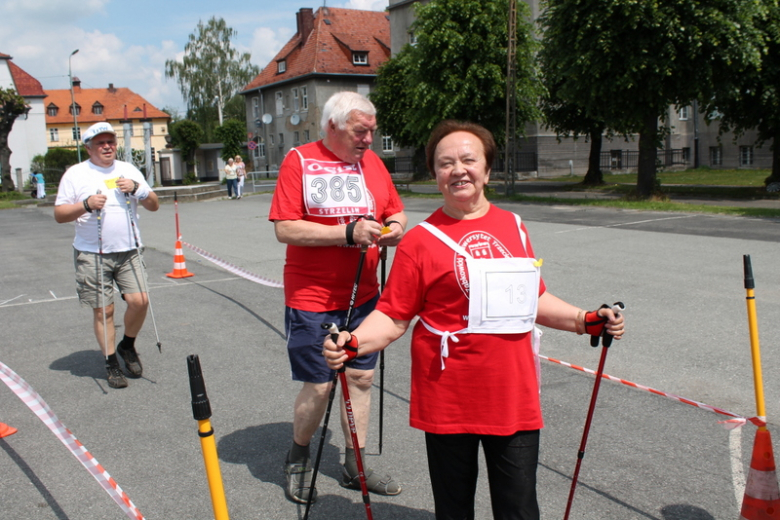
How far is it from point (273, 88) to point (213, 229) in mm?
44237

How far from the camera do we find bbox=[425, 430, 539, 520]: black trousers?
247 centimetres

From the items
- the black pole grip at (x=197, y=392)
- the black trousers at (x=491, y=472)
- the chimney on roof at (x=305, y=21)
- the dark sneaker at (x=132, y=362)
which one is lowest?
the dark sneaker at (x=132, y=362)

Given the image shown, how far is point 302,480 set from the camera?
3.53m

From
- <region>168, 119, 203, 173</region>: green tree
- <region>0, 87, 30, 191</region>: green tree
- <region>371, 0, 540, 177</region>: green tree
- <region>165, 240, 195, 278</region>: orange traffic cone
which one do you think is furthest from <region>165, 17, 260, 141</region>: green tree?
<region>165, 240, 195, 278</region>: orange traffic cone

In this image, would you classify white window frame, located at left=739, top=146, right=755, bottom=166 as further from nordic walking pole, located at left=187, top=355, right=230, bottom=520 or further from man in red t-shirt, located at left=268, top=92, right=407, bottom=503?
nordic walking pole, located at left=187, top=355, right=230, bottom=520

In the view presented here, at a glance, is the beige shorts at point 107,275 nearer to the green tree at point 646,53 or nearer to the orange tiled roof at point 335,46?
the green tree at point 646,53

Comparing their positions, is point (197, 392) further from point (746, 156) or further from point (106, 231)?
point (746, 156)

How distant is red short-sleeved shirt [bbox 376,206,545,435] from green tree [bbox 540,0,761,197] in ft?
57.8

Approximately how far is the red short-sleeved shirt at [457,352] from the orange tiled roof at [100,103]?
292 ft

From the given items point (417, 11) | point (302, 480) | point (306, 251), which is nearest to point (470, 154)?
point (306, 251)

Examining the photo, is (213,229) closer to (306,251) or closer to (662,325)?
(662,325)

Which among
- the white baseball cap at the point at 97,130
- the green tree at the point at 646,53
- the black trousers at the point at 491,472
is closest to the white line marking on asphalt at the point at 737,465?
the black trousers at the point at 491,472

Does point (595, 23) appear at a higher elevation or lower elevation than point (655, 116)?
higher

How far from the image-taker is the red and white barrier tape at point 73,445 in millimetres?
3223
